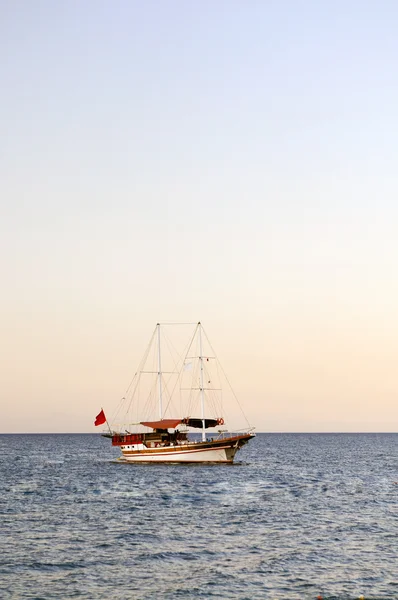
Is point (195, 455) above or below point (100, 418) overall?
below

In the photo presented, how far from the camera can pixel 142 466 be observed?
112312 millimetres

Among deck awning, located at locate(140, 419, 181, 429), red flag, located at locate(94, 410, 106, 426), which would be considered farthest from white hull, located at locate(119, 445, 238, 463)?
red flag, located at locate(94, 410, 106, 426)

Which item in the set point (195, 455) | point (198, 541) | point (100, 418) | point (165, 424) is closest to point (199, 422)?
point (165, 424)

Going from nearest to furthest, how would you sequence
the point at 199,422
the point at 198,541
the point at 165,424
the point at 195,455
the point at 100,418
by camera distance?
the point at 198,541
the point at 195,455
the point at 100,418
the point at 165,424
the point at 199,422

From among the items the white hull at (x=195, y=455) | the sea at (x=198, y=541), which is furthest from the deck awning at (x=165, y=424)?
the sea at (x=198, y=541)

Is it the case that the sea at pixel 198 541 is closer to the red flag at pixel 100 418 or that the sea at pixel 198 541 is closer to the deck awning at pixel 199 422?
the red flag at pixel 100 418

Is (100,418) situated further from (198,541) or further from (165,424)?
(198,541)

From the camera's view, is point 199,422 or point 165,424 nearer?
point 165,424

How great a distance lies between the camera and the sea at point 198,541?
3284 cm

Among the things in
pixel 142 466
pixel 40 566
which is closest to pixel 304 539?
pixel 40 566

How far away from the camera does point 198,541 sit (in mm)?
43688

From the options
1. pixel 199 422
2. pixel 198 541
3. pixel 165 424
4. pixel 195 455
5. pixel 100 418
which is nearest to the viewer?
pixel 198 541

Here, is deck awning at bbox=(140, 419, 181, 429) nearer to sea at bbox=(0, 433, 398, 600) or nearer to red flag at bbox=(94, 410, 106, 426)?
red flag at bbox=(94, 410, 106, 426)

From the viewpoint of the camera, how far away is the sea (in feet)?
108
